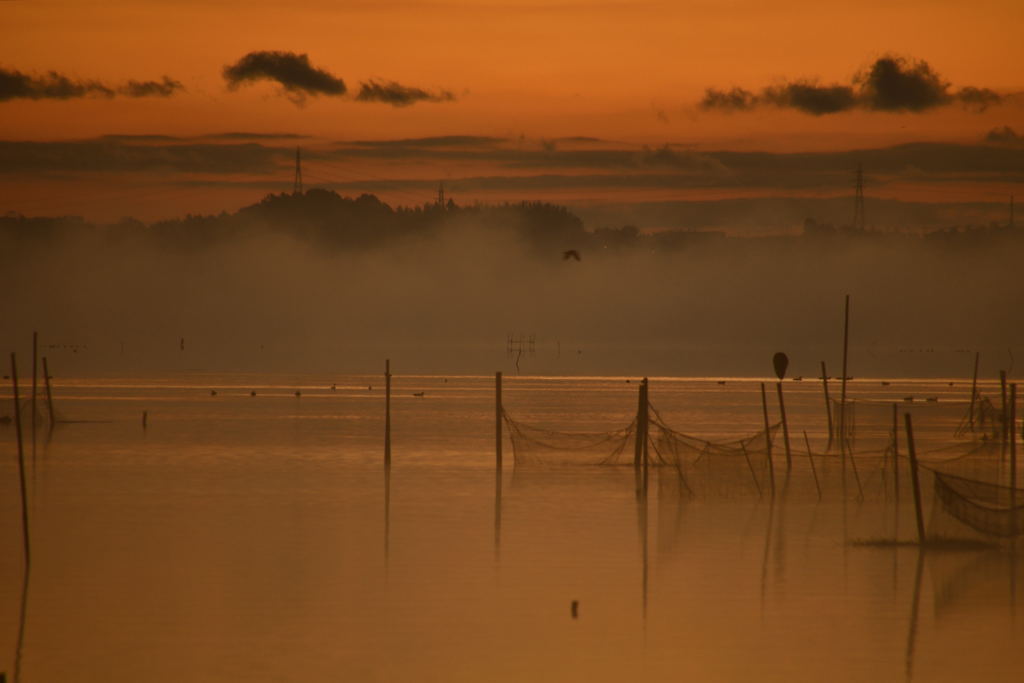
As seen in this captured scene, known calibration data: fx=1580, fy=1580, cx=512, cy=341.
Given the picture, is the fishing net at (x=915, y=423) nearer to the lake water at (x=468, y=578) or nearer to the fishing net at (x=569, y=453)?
the lake water at (x=468, y=578)

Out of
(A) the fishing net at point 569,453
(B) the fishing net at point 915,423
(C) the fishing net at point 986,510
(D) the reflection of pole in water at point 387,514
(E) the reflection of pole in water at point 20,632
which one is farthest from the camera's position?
(B) the fishing net at point 915,423

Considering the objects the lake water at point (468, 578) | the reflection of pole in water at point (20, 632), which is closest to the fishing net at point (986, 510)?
the lake water at point (468, 578)

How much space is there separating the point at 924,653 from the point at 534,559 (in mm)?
8540

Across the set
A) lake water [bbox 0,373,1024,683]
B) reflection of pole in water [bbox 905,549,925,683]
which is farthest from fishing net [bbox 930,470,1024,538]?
reflection of pole in water [bbox 905,549,925,683]

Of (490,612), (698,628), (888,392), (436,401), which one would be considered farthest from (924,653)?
(888,392)

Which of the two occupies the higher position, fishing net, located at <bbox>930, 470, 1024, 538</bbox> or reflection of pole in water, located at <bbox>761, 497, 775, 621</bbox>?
fishing net, located at <bbox>930, 470, 1024, 538</bbox>

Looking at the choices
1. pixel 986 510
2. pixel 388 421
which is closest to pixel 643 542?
pixel 986 510

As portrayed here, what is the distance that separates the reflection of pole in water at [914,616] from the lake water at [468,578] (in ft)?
0.19

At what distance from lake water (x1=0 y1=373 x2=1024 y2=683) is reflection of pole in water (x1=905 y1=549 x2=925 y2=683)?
0.06 meters

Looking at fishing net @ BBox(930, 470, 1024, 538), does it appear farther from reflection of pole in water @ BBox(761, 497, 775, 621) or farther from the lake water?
reflection of pole in water @ BBox(761, 497, 775, 621)

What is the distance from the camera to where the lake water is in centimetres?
1831

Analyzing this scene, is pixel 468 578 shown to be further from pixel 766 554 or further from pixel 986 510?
pixel 986 510

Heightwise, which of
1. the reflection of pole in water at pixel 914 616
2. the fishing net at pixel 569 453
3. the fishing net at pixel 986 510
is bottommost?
the fishing net at pixel 569 453

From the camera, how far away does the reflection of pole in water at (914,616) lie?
1833 cm
